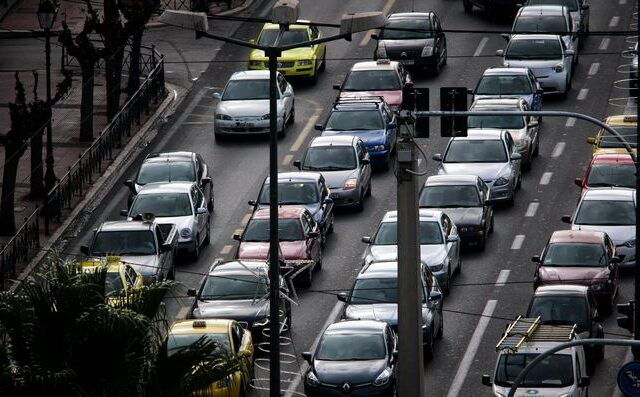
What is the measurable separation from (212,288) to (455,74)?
69.4ft

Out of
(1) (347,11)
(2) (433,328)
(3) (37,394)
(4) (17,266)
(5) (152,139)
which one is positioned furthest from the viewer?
(1) (347,11)

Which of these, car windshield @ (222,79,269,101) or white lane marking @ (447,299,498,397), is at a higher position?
car windshield @ (222,79,269,101)

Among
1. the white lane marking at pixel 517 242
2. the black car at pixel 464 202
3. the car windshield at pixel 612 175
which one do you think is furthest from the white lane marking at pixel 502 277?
the car windshield at pixel 612 175

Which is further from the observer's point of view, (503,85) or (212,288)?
(503,85)

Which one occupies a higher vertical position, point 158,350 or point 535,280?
point 158,350

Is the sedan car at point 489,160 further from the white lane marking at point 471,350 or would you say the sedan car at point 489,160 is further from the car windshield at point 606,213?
the white lane marking at point 471,350

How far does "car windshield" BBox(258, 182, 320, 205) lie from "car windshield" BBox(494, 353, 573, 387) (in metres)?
→ 11.4

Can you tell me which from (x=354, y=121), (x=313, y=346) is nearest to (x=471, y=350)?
(x=313, y=346)

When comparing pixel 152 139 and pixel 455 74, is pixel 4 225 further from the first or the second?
pixel 455 74

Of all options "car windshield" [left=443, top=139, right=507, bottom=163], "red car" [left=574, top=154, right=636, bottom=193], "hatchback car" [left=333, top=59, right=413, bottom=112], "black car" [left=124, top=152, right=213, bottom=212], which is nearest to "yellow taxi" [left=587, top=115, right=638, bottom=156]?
"red car" [left=574, top=154, right=636, bottom=193]

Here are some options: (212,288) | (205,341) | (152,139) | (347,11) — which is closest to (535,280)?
(212,288)

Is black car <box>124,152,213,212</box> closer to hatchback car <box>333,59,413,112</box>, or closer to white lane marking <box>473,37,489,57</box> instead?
hatchback car <box>333,59,413,112</box>

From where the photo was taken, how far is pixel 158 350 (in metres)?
23.4

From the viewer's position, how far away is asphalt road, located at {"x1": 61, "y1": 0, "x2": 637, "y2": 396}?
41562 millimetres
